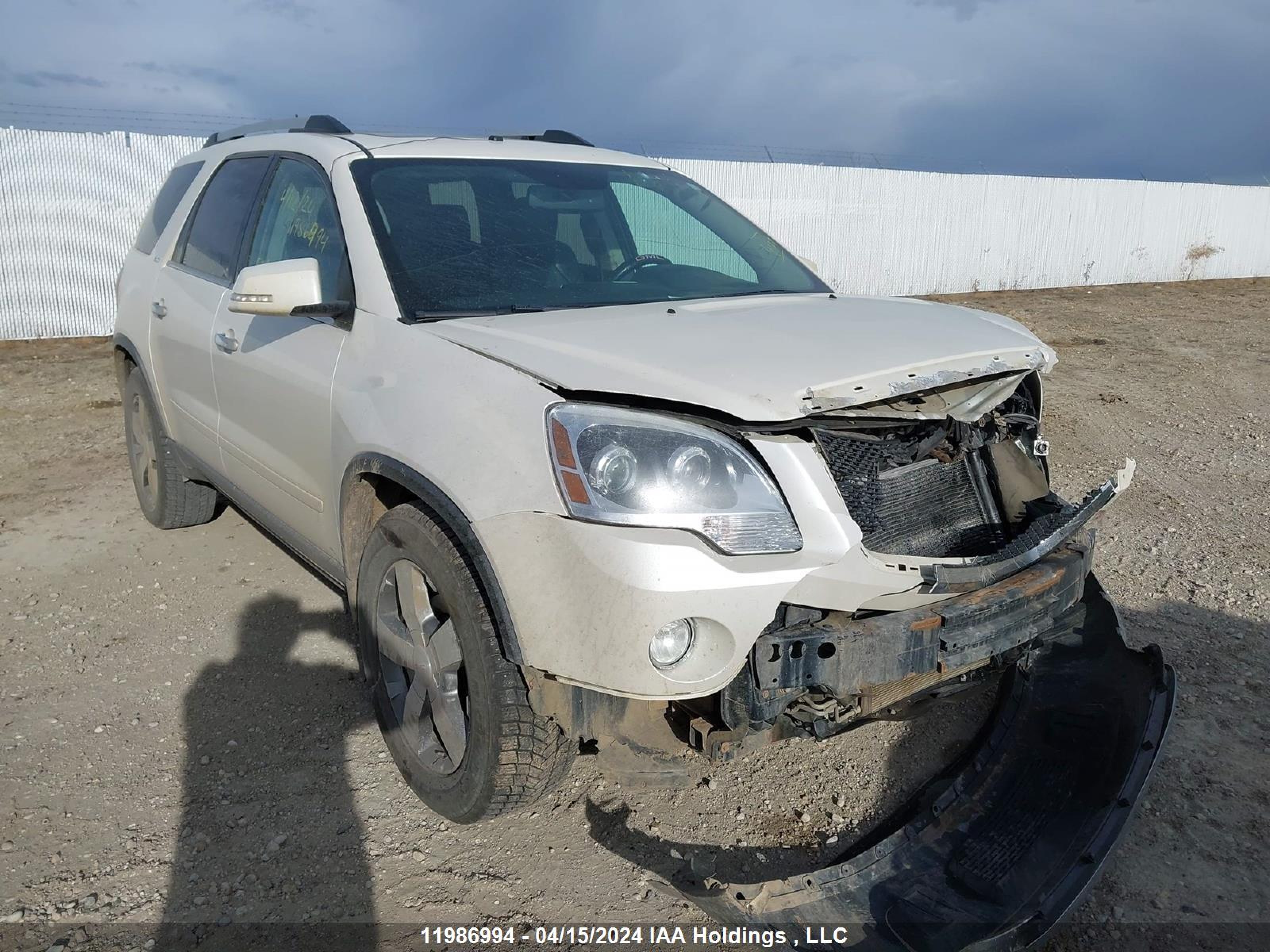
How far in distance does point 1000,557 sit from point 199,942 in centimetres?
230

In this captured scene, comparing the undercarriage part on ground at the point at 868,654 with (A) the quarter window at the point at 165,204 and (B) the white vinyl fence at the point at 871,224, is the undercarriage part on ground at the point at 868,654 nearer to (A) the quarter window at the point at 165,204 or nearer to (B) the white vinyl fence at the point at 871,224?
(A) the quarter window at the point at 165,204

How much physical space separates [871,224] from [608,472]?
18336mm

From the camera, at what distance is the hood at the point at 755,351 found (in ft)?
7.20

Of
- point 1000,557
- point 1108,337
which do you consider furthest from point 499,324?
point 1108,337

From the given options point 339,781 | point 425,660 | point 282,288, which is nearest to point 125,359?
point 282,288

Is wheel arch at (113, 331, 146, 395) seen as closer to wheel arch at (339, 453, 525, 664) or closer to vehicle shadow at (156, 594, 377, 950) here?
vehicle shadow at (156, 594, 377, 950)

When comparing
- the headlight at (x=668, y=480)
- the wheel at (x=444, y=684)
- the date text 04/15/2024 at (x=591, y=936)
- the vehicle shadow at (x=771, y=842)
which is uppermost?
the headlight at (x=668, y=480)

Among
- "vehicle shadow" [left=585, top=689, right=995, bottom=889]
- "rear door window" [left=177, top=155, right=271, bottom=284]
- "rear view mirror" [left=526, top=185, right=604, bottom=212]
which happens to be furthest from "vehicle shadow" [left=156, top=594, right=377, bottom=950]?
"rear view mirror" [left=526, top=185, right=604, bottom=212]

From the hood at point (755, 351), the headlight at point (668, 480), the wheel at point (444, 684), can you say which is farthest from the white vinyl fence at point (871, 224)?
the headlight at point (668, 480)

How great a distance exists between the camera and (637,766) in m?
2.51

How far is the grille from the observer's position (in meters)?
2.37

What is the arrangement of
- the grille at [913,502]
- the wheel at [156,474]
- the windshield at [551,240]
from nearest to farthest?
1. the grille at [913,502]
2. the windshield at [551,240]
3. the wheel at [156,474]

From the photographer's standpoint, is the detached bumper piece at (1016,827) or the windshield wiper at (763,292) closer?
the detached bumper piece at (1016,827)

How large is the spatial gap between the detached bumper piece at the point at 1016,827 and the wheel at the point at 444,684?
531mm
